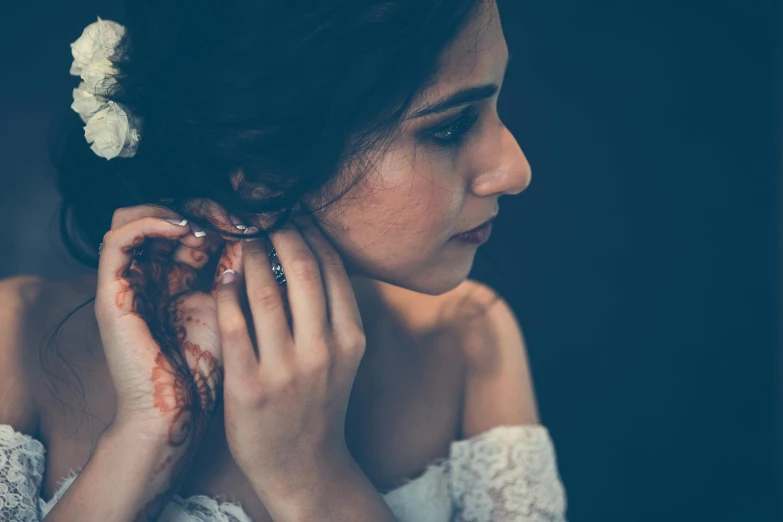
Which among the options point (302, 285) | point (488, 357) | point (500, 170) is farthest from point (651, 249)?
point (302, 285)

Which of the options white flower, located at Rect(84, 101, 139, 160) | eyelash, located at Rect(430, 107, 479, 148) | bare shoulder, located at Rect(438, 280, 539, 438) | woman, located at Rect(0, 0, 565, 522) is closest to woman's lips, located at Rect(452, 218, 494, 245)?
woman, located at Rect(0, 0, 565, 522)

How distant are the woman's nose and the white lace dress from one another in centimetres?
44

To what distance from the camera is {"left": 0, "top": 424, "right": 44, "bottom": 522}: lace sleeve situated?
811 mm

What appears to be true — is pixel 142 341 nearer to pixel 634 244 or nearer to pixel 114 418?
pixel 114 418

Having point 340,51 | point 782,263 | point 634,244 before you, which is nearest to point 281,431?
point 340,51

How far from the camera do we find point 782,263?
1213 mm

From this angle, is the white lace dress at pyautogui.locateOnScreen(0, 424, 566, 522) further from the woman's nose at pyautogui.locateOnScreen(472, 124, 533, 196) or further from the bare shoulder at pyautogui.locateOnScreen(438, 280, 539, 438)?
the woman's nose at pyautogui.locateOnScreen(472, 124, 533, 196)

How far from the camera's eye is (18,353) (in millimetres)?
894

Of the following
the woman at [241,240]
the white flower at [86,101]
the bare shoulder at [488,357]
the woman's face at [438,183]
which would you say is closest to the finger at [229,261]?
the woman at [241,240]

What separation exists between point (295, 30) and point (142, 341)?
0.43 meters

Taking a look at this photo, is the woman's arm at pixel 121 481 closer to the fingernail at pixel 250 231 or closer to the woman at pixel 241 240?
the woman at pixel 241 240

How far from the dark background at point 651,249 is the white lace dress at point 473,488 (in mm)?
196

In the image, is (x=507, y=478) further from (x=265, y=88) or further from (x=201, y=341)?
(x=265, y=88)

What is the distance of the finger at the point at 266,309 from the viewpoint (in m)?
0.85
